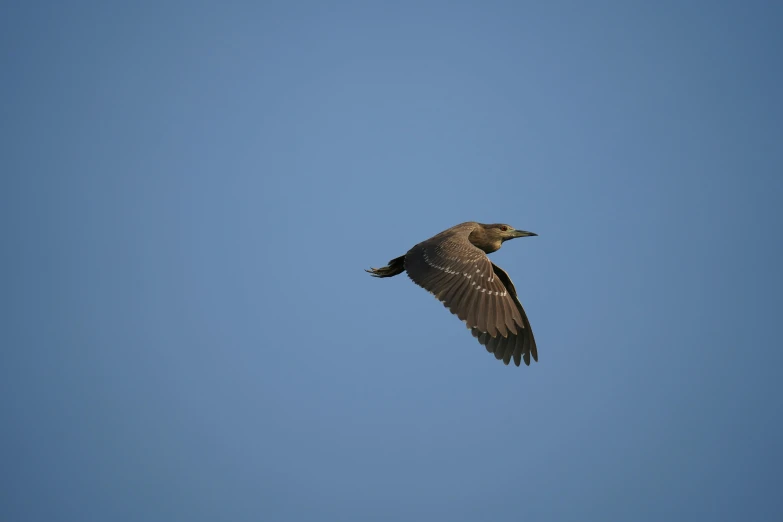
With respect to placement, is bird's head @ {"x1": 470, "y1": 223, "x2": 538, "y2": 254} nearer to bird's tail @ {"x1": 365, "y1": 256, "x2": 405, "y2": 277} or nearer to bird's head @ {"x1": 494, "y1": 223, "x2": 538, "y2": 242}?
bird's head @ {"x1": 494, "y1": 223, "x2": 538, "y2": 242}

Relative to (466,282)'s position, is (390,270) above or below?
above

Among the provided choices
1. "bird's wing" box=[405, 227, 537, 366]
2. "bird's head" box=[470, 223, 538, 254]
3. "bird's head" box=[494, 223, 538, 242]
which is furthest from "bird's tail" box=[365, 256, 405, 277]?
"bird's head" box=[494, 223, 538, 242]

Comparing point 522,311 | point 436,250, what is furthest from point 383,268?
point 522,311

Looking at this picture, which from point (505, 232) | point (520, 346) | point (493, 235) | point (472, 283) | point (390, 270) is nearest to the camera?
point (472, 283)

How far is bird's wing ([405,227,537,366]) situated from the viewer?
12688mm

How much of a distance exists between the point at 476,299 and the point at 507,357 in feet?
9.06

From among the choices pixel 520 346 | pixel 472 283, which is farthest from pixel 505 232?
pixel 472 283

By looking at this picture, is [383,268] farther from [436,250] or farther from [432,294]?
[432,294]

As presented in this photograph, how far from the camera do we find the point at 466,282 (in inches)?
520

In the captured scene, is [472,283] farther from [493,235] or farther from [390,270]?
[493,235]

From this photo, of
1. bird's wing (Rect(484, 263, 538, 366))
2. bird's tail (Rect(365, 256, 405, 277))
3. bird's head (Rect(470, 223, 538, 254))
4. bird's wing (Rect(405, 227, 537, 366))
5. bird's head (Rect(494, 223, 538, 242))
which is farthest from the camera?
bird's head (Rect(494, 223, 538, 242))

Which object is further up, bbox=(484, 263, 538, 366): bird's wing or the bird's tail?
the bird's tail

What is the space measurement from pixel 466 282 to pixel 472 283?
101mm

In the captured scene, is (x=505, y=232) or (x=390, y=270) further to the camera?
(x=505, y=232)
